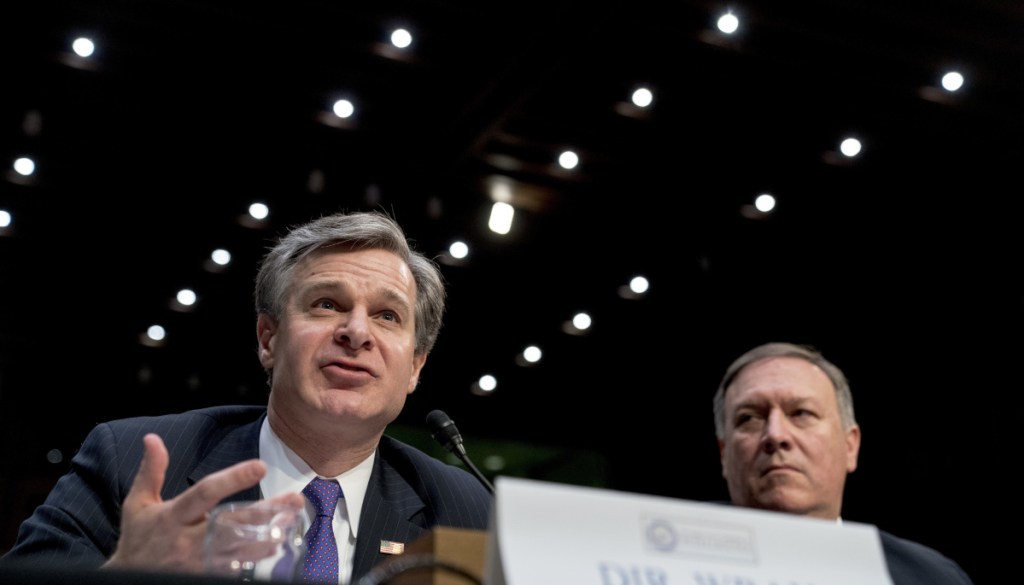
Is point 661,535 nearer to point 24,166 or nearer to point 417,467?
point 417,467

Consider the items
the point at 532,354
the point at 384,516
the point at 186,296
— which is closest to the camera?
the point at 384,516

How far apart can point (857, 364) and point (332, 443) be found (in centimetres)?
417

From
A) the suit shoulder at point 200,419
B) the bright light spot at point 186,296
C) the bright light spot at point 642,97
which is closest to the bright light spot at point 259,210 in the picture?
the bright light spot at point 186,296

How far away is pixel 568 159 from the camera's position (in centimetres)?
444

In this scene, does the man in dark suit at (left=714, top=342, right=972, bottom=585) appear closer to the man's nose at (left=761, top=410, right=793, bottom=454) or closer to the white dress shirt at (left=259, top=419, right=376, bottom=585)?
the man's nose at (left=761, top=410, right=793, bottom=454)

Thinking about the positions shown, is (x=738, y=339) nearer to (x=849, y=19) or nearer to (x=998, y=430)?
(x=998, y=430)

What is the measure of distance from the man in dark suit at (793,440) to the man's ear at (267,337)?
3.26ft

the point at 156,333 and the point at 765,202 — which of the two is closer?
the point at 765,202

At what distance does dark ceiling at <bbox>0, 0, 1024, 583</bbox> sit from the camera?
3.75m

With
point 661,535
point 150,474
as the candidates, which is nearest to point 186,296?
point 150,474

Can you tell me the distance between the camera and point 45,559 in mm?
1413

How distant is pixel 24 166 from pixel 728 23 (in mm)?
3125

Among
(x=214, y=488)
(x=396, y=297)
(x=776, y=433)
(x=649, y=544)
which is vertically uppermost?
(x=396, y=297)

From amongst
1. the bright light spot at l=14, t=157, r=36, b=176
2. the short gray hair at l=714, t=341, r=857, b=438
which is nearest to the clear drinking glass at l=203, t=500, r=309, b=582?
the short gray hair at l=714, t=341, r=857, b=438
